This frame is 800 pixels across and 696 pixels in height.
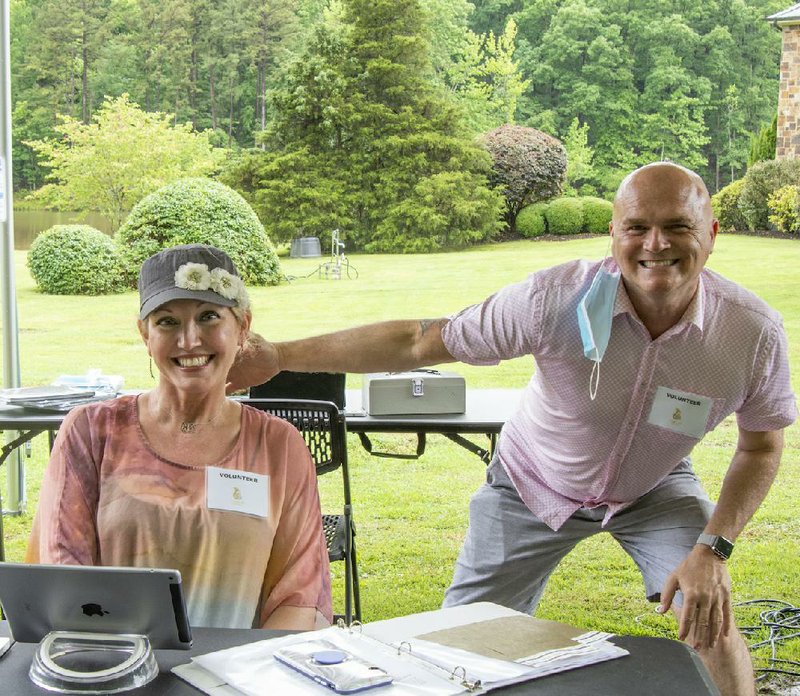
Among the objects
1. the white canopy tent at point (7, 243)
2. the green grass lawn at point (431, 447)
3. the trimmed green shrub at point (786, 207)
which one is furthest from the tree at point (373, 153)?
the white canopy tent at point (7, 243)

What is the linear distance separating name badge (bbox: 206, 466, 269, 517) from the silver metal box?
61.5 inches

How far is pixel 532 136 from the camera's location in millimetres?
9227

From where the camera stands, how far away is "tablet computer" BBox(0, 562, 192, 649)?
1541mm

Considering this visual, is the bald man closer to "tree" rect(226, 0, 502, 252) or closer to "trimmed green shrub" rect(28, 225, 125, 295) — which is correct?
"trimmed green shrub" rect(28, 225, 125, 295)

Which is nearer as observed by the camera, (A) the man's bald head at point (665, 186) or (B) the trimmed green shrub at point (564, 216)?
(A) the man's bald head at point (665, 186)

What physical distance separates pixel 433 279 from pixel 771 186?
2.90 meters

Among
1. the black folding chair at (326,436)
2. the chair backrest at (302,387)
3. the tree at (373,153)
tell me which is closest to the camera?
the black folding chair at (326,436)

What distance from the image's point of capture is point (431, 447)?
7.41 meters

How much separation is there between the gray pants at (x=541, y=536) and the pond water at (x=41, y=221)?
6654 mm

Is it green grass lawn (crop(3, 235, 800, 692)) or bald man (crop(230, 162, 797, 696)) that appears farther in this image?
green grass lawn (crop(3, 235, 800, 692))

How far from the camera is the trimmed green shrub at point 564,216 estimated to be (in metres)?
9.50

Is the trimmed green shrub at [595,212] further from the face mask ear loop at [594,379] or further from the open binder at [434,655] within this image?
the open binder at [434,655]

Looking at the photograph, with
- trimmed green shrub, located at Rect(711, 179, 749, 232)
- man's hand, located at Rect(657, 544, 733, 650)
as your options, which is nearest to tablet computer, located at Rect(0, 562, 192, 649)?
man's hand, located at Rect(657, 544, 733, 650)

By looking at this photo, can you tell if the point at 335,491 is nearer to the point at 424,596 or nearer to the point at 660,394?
the point at 424,596
